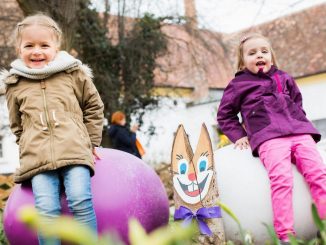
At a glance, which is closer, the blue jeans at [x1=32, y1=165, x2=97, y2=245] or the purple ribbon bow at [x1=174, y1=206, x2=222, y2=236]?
the blue jeans at [x1=32, y1=165, x2=97, y2=245]

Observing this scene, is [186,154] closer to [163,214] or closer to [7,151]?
[163,214]

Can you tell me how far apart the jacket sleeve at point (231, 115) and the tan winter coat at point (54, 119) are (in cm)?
94

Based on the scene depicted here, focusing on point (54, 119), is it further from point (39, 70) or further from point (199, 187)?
point (199, 187)

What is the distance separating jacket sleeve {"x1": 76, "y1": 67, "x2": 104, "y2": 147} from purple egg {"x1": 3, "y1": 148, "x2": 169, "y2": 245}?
0.49 ft

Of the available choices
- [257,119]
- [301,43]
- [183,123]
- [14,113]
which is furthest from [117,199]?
[183,123]

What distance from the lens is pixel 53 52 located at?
340 centimetres

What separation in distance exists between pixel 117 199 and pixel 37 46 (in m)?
1.06

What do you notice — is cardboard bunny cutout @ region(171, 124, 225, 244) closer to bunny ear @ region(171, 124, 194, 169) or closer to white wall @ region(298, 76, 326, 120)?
bunny ear @ region(171, 124, 194, 169)

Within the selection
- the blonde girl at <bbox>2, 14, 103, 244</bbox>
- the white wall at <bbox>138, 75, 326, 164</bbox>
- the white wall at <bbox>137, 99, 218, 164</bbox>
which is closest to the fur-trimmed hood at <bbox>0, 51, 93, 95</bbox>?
the blonde girl at <bbox>2, 14, 103, 244</bbox>

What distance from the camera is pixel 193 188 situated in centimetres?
365

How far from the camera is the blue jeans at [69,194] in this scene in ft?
9.96

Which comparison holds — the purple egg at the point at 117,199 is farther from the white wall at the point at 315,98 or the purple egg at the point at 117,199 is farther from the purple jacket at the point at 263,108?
the white wall at the point at 315,98

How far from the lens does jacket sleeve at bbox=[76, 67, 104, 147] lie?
3.49m

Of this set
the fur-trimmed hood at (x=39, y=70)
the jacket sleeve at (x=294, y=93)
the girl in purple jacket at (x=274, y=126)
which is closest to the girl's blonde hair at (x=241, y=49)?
the girl in purple jacket at (x=274, y=126)
